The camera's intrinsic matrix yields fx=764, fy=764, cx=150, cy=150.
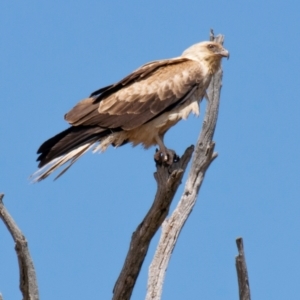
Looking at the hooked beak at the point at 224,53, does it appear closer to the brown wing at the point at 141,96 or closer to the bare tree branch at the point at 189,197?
the bare tree branch at the point at 189,197

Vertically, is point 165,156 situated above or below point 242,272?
above

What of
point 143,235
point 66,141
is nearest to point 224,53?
point 66,141

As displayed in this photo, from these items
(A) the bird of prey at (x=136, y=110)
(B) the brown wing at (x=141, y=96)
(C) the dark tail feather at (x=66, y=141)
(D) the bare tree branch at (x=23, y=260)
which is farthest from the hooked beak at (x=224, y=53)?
(D) the bare tree branch at (x=23, y=260)

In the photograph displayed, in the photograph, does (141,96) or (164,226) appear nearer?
(164,226)

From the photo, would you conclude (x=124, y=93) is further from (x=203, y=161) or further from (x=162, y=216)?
(x=162, y=216)

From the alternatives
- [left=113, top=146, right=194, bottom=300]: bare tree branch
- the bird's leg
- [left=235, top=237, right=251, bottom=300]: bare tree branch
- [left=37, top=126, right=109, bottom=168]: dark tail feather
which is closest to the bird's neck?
the bird's leg

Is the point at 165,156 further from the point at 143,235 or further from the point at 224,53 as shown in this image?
the point at 224,53

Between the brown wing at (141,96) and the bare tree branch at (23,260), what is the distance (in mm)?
2239

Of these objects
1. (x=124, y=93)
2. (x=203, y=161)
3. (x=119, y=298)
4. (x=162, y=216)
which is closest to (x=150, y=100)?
(x=124, y=93)

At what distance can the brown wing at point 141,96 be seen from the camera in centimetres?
780

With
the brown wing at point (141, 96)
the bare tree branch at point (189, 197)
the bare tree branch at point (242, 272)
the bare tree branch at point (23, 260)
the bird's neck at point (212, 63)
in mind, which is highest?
the bird's neck at point (212, 63)

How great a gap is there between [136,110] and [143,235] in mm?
1971

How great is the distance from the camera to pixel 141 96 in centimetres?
812

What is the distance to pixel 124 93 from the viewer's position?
816 centimetres
